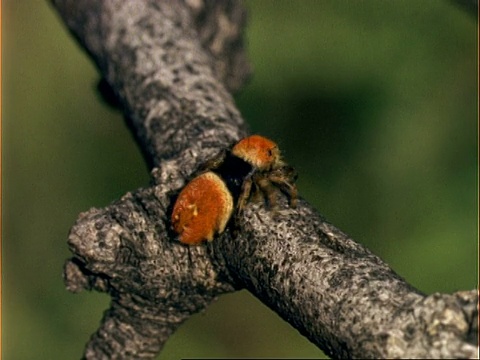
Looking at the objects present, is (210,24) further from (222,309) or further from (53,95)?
(53,95)

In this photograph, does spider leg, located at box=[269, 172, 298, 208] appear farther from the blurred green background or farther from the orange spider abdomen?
the blurred green background

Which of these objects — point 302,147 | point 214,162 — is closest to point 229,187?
point 214,162

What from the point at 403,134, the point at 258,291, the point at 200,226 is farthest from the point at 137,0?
the point at 403,134

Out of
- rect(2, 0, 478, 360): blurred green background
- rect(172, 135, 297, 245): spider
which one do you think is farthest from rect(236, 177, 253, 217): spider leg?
rect(2, 0, 478, 360): blurred green background

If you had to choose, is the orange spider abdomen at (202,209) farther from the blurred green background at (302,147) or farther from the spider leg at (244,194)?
the blurred green background at (302,147)

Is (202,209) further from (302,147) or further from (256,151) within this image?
Answer: (302,147)
